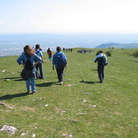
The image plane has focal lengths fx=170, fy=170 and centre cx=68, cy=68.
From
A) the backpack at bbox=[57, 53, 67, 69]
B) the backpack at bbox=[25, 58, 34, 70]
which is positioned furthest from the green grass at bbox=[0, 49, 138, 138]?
the backpack at bbox=[57, 53, 67, 69]

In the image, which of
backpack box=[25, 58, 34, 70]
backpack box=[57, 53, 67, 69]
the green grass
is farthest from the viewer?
backpack box=[57, 53, 67, 69]

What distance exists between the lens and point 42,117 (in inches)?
351

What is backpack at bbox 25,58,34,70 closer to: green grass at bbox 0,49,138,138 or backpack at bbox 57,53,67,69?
green grass at bbox 0,49,138,138

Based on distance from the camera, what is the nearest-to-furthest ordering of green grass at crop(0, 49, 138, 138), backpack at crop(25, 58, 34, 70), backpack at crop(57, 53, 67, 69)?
green grass at crop(0, 49, 138, 138) < backpack at crop(25, 58, 34, 70) < backpack at crop(57, 53, 67, 69)

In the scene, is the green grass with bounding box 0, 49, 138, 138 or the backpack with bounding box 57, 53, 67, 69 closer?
the green grass with bounding box 0, 49, 138, 138

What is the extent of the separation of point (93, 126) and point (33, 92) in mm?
6398

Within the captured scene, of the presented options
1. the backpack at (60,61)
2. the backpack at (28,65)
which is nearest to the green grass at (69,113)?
the backpack at (28,65)

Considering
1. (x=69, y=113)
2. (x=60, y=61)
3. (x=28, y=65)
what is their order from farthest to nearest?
(x=60, y=61) → (x=28, y=65) → (x=69, y=113)

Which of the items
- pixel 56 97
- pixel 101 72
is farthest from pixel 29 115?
pixel 101 72

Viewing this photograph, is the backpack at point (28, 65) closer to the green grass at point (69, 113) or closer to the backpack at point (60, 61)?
the green grass at point (69, 113)

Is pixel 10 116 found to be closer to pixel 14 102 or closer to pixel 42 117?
pixel 42 117

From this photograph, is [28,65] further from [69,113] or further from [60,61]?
[69,113]

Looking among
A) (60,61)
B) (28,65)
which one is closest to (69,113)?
(28,65)

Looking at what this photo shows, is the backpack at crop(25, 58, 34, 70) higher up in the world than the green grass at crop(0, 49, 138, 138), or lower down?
higher up
